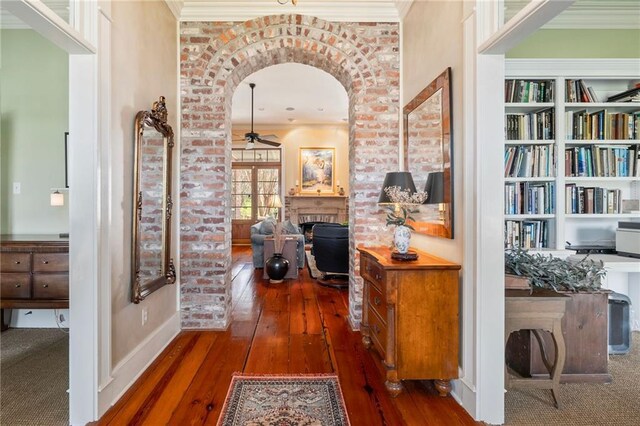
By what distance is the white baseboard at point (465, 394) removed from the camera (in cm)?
185

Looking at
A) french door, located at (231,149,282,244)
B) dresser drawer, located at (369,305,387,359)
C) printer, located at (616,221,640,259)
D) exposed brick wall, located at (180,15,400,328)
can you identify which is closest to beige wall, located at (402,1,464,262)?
exposed brick wall, located at (180,15,400,328)

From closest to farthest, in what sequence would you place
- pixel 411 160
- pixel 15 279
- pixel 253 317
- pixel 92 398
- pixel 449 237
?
pixel 92 398 → pixel 449 237 → pixel 15 279 → pixel 411 160 → pixel 253 317

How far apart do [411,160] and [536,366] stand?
184 centimetres

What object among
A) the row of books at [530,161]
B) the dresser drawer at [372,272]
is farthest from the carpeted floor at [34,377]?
the row of books at [530,161]

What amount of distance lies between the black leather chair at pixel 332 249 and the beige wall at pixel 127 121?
105 inches

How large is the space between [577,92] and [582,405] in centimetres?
282

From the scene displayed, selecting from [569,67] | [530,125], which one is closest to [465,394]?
[530,125]

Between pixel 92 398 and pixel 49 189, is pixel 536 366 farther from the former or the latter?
pixel 49 189

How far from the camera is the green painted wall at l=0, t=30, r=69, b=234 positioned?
3014 millimetres

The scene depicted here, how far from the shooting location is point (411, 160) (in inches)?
113

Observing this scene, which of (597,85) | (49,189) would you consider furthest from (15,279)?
(597,85)

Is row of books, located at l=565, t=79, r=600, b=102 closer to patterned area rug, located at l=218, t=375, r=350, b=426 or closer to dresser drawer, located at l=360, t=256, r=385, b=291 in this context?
dresser drawer, located at l=360, t=256, r=385, b=291

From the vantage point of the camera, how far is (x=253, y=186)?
932 centimetres

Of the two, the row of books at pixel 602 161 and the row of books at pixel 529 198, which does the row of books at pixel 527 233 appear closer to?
the row of books at pixel 529 198
